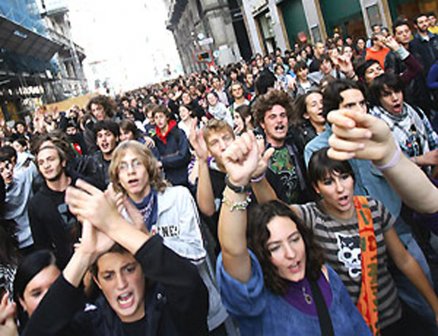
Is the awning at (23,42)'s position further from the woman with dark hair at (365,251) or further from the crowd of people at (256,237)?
the woman with dark hair at (365,251)

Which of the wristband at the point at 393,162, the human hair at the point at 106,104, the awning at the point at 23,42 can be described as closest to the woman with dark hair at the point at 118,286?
the wristband at the point at 393,162

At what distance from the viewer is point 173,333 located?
2098 millimetres

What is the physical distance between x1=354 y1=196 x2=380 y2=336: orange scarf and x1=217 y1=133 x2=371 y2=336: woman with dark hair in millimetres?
293

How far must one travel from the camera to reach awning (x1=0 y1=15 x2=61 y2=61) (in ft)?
81.8

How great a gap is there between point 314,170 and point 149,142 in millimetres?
3518

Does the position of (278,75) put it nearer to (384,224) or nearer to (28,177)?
(28,177)

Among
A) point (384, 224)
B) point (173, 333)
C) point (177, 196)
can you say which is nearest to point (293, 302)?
point (173, 333)

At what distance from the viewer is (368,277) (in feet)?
8.39

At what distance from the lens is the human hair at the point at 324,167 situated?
111 inches

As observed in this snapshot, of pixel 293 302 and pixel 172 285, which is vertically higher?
pixel 172 285

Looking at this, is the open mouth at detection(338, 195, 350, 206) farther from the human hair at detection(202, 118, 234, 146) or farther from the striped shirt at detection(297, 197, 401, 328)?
the human hair at detection(202, 118, 234, 146)

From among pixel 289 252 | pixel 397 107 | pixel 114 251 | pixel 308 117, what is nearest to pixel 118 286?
pixel 114 251

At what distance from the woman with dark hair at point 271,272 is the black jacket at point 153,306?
0.55ft

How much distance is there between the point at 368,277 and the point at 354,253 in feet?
0.50
